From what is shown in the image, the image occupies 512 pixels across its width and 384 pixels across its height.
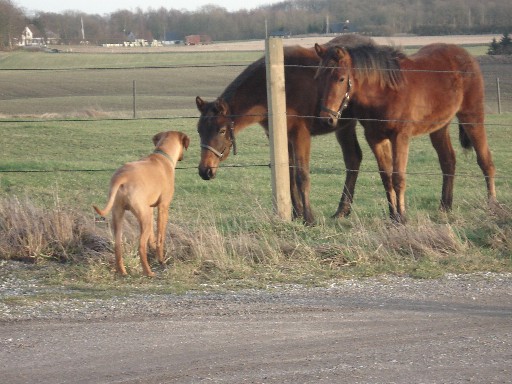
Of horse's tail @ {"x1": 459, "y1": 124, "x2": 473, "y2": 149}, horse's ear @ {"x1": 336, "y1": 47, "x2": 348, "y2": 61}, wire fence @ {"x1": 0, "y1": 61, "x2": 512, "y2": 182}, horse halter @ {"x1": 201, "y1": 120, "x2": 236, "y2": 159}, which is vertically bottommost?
wire fence @ {"x1": 0, "y1": 61, "x2": 512, "y2": 182}

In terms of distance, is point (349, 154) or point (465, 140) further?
point (465, 140)

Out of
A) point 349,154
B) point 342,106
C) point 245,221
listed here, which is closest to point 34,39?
point 349,154

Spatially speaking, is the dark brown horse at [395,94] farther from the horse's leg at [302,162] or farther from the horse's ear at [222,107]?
the horse's ear at [222,107]

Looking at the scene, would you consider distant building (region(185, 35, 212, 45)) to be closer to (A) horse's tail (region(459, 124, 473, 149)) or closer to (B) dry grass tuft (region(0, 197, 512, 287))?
(A) horse's tail (region(459, 124, 473, 149))

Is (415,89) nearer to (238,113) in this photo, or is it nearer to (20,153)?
(238,113)

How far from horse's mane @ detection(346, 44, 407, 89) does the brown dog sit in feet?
9.18

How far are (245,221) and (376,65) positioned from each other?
86.8 inches

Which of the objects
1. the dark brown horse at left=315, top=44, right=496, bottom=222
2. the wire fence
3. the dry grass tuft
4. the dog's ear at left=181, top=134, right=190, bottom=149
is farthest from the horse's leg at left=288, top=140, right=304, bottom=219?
the wire fence

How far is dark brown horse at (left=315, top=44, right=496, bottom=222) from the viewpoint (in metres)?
9.12

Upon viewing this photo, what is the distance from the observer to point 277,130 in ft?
27.3

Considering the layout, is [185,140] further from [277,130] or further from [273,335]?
[273,335]

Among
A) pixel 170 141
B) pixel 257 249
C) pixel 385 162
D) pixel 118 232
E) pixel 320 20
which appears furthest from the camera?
pixel 320 20

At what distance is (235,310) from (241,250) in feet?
5.04

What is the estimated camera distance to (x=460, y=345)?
195 inches
